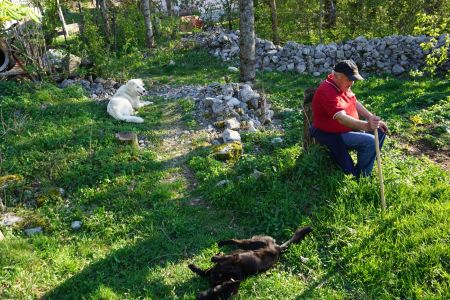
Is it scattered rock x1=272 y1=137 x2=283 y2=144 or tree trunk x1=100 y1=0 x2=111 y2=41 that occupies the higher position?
tree trunk x1=100 y1=0 x2=111 y2=41

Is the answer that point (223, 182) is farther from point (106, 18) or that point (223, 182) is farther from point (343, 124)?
point (106, 18)

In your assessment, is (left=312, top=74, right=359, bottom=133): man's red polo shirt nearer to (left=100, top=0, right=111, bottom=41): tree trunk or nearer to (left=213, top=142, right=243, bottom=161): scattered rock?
(left=213, top=142, right=243, bottom=161): scattered rock

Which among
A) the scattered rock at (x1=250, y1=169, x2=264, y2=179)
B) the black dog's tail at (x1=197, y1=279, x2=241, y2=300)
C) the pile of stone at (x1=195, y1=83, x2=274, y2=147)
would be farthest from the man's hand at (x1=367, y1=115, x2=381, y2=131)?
the pile of stone at (x1=195, y1=83, x2=274, y2=147)

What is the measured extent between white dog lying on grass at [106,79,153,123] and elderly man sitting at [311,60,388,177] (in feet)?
14.5

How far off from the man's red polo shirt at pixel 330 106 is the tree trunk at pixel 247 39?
534cm

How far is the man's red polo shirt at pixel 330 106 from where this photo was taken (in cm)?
496

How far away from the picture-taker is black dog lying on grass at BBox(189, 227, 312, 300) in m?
3.86

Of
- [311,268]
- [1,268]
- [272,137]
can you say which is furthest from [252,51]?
[1,268]

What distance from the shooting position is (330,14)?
49.8 feet

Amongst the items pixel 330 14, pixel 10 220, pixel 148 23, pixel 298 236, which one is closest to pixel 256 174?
pixel 298 236

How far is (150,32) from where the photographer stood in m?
14.5

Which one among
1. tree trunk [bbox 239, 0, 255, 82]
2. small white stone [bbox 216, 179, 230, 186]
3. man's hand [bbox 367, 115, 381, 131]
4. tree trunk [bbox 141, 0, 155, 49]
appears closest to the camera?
man's hand [bbox 367, 115, 381, 131]

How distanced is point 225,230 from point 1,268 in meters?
2.60

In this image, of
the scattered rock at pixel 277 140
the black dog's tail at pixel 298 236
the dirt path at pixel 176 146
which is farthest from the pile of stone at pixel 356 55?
the black dog's tail at pixel 298 236
